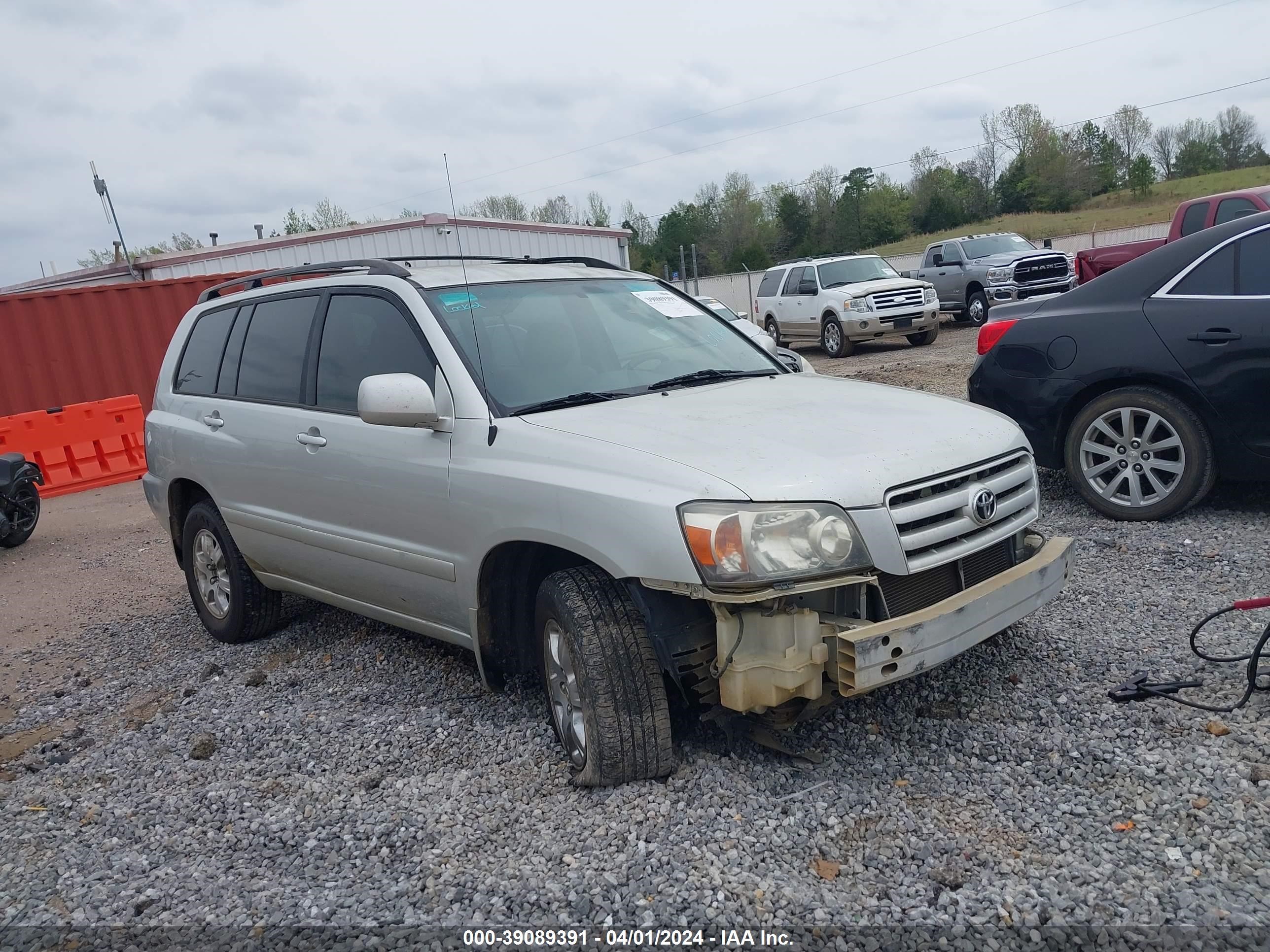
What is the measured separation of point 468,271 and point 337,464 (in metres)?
1.00

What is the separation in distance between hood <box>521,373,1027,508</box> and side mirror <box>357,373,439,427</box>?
1.29 feet

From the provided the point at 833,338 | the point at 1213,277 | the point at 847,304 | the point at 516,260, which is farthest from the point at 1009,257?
the point at 516,260

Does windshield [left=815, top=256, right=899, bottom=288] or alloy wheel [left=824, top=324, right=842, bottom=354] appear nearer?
alloy wheel [left=824, top=324, right=842, bottom=354]

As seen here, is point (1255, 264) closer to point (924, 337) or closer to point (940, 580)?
point (940, 580)

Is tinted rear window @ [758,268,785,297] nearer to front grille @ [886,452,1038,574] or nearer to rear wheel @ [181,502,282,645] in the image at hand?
rear wheel @ [181,502,282,645]

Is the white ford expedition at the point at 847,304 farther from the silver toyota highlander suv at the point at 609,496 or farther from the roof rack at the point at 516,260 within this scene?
the silver toyota highlander suv at the point at 609,496

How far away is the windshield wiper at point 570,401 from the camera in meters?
3.52

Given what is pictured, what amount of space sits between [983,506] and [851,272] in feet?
53.0

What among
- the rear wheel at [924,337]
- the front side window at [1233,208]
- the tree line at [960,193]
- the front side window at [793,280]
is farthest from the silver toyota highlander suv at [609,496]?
the tree line at [960,193]

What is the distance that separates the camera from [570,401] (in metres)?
3.61

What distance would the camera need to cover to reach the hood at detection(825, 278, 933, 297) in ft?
57.5

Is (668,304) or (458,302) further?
(668,304)

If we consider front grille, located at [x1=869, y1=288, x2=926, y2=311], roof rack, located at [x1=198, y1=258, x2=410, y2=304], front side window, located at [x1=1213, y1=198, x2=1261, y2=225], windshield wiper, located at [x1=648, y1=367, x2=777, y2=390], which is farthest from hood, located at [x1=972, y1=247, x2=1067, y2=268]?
roof rack, located at [x1=198, y1=258, x2=410, y2=304]

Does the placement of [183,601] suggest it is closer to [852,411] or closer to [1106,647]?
[852,411]
